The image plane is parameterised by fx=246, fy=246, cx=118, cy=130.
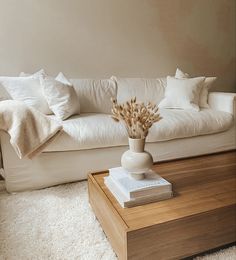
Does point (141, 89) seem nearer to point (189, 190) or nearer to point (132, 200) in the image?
point (189, 190)

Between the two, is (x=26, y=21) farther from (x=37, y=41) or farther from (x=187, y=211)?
(x=187, y=211)

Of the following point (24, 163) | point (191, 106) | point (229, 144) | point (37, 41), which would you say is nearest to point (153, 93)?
point (191, 106)

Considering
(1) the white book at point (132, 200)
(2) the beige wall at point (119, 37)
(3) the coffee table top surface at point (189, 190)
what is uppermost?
(2) the beige wall at point (119, 37)

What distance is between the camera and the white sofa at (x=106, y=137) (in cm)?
185

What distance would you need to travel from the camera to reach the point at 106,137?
6.47 feet

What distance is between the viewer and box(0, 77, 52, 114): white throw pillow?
7.18ft

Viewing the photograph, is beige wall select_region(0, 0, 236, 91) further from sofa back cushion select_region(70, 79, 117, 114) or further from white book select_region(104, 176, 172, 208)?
white book select_region(104, 176, 172, 208)

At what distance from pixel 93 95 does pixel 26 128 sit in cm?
96

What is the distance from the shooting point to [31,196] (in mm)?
1777

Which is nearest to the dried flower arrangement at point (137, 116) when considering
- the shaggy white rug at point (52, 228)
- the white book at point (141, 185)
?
the white book at point (141, 185)

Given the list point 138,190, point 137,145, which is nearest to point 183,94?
point 137,145

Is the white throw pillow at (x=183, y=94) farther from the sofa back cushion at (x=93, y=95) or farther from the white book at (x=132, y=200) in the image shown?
the white book at (x=132, y=200)

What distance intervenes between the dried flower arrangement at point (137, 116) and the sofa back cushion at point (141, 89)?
155 cm

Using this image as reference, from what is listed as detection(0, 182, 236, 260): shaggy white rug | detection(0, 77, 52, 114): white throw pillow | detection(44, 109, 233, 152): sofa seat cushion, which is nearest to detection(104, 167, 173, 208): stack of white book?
detection(0, 182, 236, 260): shaggy white rug
